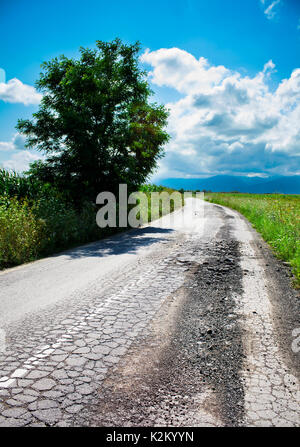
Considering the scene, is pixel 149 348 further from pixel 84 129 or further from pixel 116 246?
pixel 84 129

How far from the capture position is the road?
2.29 m

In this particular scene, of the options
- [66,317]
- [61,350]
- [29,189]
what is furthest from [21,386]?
[29,189]

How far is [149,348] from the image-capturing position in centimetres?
323

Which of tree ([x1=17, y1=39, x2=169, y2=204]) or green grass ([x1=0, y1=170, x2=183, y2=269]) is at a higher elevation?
tree ([x1=17, y1=39, x2=169, y2=204])

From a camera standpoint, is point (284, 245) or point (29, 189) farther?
point (29, 189)

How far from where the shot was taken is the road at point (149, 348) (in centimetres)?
229

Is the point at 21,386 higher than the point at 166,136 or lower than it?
lower

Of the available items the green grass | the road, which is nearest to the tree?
the green grass

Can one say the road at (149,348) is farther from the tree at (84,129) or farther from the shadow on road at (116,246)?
the tree at (84,129)

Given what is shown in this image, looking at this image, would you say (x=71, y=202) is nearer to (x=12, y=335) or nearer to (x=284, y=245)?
(x=284, y=245)

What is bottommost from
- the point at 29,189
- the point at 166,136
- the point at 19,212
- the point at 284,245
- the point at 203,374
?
the point at 203,374

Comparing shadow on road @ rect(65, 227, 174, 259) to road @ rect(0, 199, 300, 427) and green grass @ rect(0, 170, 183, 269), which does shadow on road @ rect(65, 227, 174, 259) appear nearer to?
green grass @ rect(0, 170, 183, 269)

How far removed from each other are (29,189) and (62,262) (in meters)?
6.15

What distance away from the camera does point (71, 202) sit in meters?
13.4
